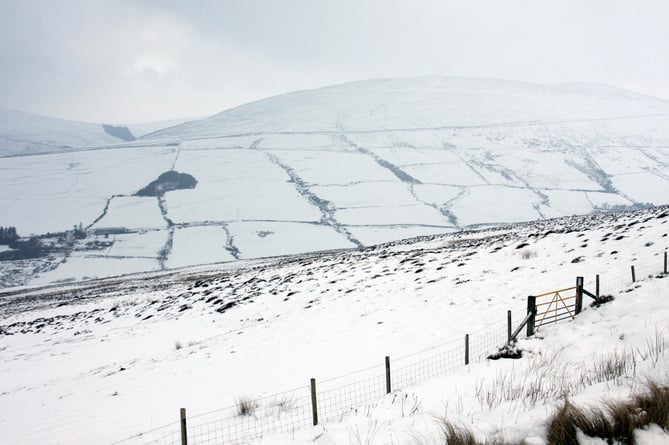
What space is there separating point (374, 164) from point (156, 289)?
7308cm

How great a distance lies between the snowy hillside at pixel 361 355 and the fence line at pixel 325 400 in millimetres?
51

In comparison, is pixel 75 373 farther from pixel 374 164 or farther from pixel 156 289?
pixel 374 164

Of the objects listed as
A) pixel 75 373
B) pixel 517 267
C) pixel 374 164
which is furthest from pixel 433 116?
pixel 75 373

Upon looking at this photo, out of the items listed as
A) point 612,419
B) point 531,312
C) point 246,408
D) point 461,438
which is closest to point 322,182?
point 531,312

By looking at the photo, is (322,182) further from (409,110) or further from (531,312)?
(531,312)

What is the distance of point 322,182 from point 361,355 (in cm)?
7805

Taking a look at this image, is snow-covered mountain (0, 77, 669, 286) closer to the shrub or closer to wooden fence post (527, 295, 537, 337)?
wooden fence post (527, 295, 537, 337)

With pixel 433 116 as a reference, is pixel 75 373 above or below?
below

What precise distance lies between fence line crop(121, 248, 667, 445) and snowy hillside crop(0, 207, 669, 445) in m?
0.05

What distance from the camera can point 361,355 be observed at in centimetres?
1121

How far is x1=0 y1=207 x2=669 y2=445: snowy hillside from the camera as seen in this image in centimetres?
642

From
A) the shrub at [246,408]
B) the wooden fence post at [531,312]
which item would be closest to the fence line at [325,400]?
the shrub at [246,408]

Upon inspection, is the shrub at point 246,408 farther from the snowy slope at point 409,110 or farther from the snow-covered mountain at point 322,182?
the snowy slope at point 409,110

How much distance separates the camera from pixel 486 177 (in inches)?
3597
